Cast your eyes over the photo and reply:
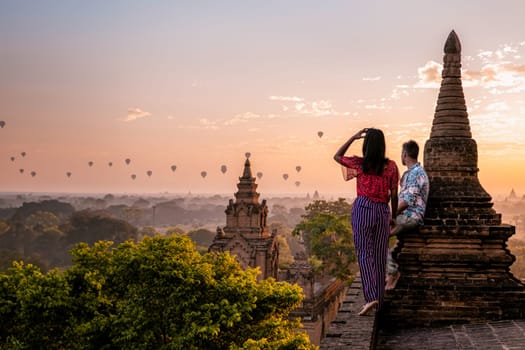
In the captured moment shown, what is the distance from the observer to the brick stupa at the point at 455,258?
9.16 meters

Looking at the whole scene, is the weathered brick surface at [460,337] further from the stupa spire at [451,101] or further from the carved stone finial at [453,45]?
the carved stone finial at [453,45]

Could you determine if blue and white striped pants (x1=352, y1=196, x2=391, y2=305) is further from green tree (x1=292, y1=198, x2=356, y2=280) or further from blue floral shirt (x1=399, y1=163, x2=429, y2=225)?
green tree (x1=292, y1=198, x2=356, y2=280)

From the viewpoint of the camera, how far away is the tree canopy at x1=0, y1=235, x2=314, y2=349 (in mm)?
16922

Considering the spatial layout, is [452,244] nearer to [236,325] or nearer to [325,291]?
[236,325]

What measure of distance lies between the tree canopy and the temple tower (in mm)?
26462

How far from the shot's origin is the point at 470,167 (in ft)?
32.6

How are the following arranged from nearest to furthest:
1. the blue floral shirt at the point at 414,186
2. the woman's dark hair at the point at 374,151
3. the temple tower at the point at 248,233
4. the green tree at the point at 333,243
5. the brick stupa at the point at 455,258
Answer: the woman's dark hair at the point at 374,151
the blue floral shirt at the point at 414,186
the brick stupa at the point at 455,258
the green tree at the point at 333,243
the temple tower at the point at 248,233

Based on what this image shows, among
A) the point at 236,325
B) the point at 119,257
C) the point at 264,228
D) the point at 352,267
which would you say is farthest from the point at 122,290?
the point at 352,267

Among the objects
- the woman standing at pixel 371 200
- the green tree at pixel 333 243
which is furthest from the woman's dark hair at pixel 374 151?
the green tree at pixel 333 243

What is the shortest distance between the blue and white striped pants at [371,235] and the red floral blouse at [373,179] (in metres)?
0.09

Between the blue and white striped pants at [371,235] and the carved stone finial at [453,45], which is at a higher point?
the carved stone finial at [453,45]

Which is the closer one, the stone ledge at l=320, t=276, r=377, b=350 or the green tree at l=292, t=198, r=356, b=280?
the stone ledge at l=320, t=276, r=377, b=350

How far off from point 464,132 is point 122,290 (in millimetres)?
12860

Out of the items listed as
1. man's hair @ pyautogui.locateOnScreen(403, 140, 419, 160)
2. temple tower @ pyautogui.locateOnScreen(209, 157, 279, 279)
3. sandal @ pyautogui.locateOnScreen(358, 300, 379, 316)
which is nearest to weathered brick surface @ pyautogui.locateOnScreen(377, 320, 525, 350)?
sandal @ pyautogui.locateOnScreen(358, 300, 379, 316)
